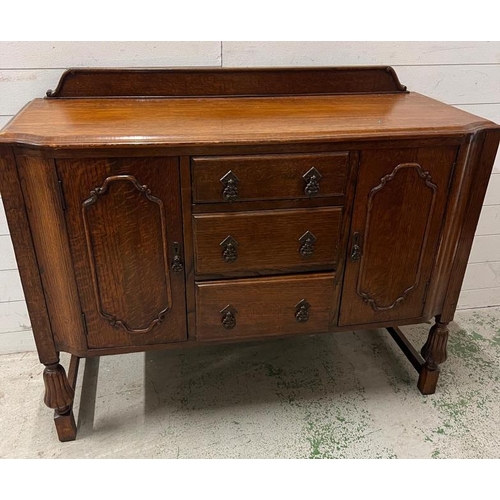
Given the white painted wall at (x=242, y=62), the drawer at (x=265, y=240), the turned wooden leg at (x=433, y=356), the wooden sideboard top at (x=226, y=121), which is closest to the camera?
the wooden sideboard top at (x=226, y=121)

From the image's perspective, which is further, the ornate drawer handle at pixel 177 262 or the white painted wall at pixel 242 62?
the white painted wall at pixel 242 62

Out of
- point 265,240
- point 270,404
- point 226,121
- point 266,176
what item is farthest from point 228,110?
point 270,404

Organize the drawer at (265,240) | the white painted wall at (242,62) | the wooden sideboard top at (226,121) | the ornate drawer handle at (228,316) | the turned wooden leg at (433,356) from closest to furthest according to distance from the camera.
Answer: the wooden sideboard top at (226,121) < the drawer at (265,240) < the ornate drawer handle at (228,316) < the white painted wall at (242,62) < the turned wooden leg at (433,356)

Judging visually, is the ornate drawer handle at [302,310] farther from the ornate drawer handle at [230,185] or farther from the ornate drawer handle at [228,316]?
the ornate drawer handle at [230,185]

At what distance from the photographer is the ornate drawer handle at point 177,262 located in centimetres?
119

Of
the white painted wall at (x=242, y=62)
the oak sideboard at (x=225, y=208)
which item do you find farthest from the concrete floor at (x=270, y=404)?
the white painted wall at (x=242, y=62)

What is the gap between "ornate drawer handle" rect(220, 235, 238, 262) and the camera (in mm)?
1197

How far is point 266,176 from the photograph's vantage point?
3.74 ft

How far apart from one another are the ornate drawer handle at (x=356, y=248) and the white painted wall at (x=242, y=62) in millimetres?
612

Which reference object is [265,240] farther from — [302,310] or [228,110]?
[228,110]

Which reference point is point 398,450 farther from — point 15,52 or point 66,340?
point 15,52

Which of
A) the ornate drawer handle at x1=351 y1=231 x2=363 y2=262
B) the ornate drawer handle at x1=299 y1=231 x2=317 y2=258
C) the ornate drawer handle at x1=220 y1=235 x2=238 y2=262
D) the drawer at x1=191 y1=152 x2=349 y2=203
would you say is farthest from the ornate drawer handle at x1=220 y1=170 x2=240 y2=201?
the ornate drawer handle at x1=351 y1=231 x2=363 y2=262

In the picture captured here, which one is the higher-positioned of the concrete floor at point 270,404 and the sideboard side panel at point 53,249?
the sideboard side panel at point 53,249

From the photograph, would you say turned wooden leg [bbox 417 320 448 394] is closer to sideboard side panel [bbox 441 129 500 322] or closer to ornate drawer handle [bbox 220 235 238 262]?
sideboard side panel [bbox 441 129 500 322]
